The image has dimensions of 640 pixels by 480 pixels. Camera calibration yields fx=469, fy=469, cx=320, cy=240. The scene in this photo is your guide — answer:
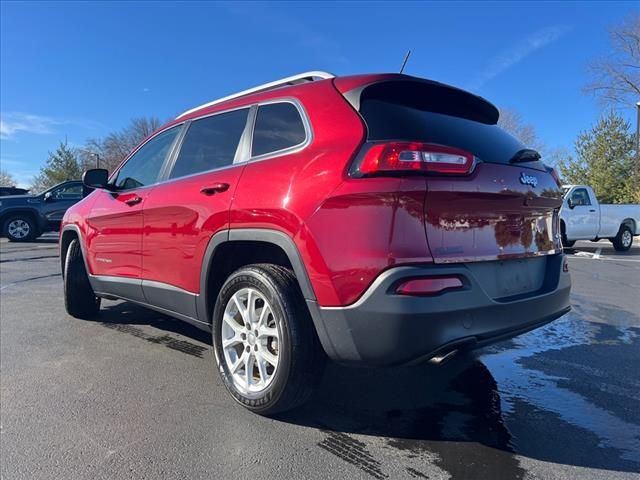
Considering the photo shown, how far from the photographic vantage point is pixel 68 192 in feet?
48.8

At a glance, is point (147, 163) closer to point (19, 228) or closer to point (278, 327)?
point (278, 327)

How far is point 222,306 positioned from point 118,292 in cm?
172

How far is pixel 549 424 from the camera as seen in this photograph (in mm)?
2578

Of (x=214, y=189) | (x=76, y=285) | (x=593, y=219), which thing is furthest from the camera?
(x=593, y=219)

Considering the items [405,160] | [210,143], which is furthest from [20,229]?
[405,160]

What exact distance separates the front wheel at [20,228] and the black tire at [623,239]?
Answer: 57.6ft

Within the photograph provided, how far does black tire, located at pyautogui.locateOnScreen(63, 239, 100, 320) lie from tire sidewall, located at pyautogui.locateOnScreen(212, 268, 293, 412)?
2.54m

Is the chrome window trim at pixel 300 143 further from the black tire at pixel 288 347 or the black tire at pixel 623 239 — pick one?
the black tire at pixel 623 239

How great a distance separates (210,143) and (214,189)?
574 mm

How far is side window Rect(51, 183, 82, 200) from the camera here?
14.7m

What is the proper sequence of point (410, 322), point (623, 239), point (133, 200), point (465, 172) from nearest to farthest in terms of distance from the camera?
point (410, 322) → point (465, 172) → point (133, 200) → point (623, 239)

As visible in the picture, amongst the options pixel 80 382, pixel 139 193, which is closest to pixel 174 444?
pixel 80 382

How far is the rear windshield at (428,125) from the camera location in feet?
7.66

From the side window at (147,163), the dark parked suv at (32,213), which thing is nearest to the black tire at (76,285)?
the side window at (147,163)
